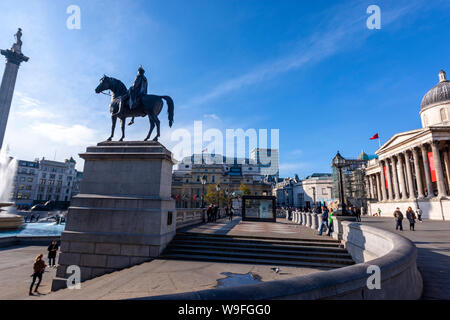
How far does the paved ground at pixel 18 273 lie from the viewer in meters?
8.53

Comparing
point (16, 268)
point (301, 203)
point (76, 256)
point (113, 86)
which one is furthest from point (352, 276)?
point (301, 203)

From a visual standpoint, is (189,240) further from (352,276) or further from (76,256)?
(352,276)

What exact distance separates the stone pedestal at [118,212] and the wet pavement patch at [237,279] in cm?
397

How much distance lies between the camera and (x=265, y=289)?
99.8 inches

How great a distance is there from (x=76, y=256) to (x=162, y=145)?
607 centimetres

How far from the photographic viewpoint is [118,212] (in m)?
10.1

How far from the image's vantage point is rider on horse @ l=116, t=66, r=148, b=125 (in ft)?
38.6

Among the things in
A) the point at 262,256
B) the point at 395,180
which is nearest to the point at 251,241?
the point at 262,256

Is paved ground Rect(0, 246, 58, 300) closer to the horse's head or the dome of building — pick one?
the horse's head

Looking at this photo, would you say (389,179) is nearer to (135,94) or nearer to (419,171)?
(419,171)

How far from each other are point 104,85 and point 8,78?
3110 inches

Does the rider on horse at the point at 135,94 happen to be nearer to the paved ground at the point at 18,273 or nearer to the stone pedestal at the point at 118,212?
the stone pedestal at the point at 118,212

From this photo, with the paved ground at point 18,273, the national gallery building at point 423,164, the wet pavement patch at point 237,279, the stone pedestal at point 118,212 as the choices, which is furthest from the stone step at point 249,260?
the national gallery building at point 423,164
